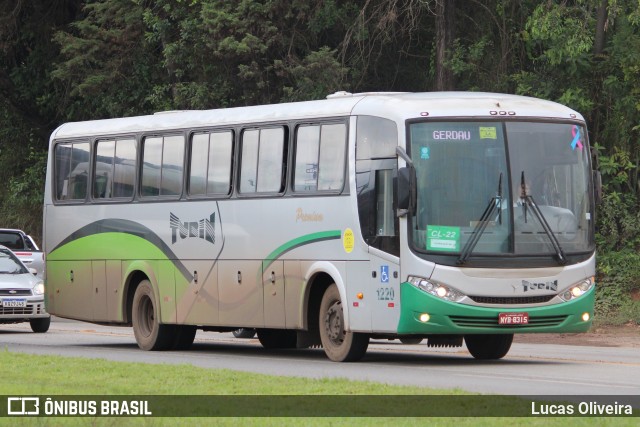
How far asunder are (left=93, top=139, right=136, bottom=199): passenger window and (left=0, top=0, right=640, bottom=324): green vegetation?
27.1 ft

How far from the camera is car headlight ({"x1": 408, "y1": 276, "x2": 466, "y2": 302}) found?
1877 centimetres

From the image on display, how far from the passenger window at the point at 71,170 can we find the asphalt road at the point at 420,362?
249cm

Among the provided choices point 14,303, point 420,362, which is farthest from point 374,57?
point 420,362

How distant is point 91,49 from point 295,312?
1914 centimetres

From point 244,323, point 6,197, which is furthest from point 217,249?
point 6,197

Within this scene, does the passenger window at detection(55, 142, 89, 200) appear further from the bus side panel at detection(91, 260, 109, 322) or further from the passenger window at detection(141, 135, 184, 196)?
the passenger window at detection(141, 135, 184, 196)

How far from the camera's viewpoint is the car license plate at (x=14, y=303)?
29.1m

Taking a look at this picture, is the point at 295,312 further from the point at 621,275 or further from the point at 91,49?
the point at 91,49

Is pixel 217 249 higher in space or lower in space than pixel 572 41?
lower

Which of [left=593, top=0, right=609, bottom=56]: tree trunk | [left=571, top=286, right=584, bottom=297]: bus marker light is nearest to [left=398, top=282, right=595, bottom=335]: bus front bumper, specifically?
[left=571, top=286, right=584, bottom=297]: bus marker light

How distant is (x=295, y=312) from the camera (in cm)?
2070

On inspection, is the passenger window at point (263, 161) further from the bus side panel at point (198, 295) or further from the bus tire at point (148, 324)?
the bus tire at point (148, 324)

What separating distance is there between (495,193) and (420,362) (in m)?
2.72

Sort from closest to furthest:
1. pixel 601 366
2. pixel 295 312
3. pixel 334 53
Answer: pixel 601 366 < pixel 295 312 < pixel 334 53
